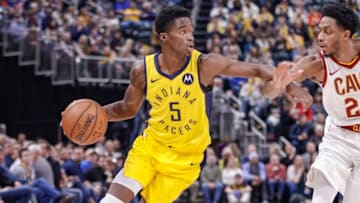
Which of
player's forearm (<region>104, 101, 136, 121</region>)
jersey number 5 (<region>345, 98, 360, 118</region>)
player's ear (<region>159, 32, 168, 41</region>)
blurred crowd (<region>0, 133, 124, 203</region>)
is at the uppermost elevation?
player's ear (<region>159, 32, 168, 41</region>)

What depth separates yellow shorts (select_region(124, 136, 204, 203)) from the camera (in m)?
7.44

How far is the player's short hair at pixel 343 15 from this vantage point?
739 centimetres

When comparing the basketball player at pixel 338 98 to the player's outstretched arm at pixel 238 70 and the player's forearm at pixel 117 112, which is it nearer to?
the player's outstretched arm at pixel 238 70

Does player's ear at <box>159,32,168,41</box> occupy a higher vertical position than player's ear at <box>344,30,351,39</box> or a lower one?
lower

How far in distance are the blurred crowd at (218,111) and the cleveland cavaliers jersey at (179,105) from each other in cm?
487

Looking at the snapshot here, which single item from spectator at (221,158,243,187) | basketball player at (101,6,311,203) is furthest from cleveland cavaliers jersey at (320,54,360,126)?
spectator at (221,158,243,187)

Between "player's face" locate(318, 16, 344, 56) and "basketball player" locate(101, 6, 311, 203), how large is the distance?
28.7 inches

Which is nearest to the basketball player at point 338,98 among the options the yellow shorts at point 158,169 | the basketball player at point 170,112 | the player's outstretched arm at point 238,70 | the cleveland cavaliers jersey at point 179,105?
the player's outstretched arm at point 238,70

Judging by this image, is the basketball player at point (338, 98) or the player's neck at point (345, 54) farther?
the player's neck at point (345, 54)

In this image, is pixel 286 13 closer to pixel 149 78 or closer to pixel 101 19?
pixel 101 19

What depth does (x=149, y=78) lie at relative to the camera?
7469 millimetres

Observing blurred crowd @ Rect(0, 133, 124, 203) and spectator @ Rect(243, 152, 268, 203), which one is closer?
blurred crowd @ Rect(0, 133, 124, 203)

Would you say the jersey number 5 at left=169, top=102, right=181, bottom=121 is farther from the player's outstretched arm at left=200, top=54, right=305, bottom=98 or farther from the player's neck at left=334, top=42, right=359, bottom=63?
the player's neck at left=334, top=42, right=359, bottom=63

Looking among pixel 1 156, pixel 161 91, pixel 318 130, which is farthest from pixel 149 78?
pixel 318 130
